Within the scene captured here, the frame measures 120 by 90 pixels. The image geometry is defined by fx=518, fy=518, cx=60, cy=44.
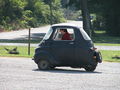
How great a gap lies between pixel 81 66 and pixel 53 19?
298ft

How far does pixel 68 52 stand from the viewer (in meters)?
18.7

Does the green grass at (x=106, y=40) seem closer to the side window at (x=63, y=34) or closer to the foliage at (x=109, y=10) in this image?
the foliage at (x=109, y=10)

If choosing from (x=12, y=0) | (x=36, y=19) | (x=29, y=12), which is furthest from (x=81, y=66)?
(x=36, y=19)

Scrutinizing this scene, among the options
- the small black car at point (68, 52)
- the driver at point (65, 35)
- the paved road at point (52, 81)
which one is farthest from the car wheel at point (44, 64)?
the driver at point (65, 35)

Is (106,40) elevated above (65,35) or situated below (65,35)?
below

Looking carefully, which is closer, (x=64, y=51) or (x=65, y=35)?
(x=64, y=51)

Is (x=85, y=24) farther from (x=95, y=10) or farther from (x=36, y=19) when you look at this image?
(x=36, y=19)

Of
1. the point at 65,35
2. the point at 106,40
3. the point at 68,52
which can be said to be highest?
the point at 65,35

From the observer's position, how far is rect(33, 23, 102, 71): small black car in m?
18.6

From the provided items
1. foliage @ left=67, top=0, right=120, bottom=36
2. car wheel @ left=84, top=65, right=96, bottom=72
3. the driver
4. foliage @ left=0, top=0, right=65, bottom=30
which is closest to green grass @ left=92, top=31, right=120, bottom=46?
foliage @ left=67, top=0, right=120, bottom=36

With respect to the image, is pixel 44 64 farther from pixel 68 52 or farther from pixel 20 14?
pixel 20 14

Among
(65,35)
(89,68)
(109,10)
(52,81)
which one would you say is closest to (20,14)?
(109,10)

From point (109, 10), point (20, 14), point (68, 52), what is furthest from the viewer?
point (20, 14)

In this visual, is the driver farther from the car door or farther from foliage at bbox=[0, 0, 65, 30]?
foliage at bbox=[0, 0, 65, 30]
